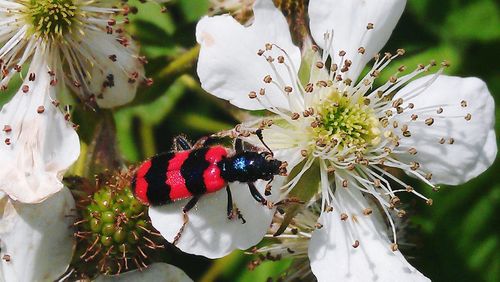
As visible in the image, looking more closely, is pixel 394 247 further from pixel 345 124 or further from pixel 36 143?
pixel 36 143

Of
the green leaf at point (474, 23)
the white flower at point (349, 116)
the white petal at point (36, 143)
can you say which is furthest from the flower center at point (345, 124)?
the green leaf at point (474, 23)

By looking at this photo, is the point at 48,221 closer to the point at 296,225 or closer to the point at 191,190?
the point at 191,190

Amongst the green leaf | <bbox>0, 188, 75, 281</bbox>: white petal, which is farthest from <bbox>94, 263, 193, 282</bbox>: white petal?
the green leaf

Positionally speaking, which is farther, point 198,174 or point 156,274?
point 156,274

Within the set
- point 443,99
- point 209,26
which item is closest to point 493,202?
point 443,99

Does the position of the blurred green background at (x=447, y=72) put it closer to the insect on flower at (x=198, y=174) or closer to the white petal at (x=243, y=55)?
the white petal at (x=243, y=55)

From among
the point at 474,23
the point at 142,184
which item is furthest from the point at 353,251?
the point at 474,23
